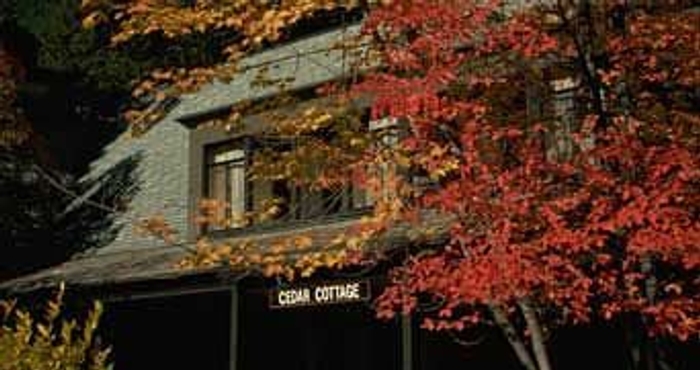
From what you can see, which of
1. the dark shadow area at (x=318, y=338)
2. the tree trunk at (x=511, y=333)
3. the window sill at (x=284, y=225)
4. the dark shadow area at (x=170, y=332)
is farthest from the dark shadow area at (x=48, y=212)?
the tree trunk at (x=511, y=333)

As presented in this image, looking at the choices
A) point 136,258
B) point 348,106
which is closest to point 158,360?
point 136,258

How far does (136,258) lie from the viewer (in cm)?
2217

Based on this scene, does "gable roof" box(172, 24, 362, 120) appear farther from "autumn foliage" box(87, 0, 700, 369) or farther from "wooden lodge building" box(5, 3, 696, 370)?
"autumn foliage" box(87, 0, 700, 369)

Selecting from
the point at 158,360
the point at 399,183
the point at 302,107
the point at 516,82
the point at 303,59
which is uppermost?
the point at 303,59

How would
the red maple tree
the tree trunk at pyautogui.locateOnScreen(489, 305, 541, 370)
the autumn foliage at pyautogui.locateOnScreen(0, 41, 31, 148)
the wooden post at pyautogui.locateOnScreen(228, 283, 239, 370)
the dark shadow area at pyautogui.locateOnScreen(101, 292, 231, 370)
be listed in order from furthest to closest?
the autumn foliage at pyautogui.locateOnScreen(0, 41, 31, 148), the dark shadow area at pyautogui.locateOnScreen(101, 292, 231, 370), the wooden post at pyautogui.locateOnScreen(228, 283, 239, 370), the tree trunk at pyautogui.locateOnScreen(489, 305, 541, 370), the red maple tree

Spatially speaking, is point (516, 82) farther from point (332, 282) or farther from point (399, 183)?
point (332, 282)


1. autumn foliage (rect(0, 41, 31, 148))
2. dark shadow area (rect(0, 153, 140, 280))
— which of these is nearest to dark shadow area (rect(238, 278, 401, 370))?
dark shadow area (rect(0, 153, 140, 280))

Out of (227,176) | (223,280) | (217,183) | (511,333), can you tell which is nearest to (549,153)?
(511,333)

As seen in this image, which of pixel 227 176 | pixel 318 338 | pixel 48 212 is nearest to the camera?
pixel 227 176

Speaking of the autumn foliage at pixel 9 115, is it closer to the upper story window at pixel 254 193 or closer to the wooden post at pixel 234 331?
the upper story window at pixel 254 193

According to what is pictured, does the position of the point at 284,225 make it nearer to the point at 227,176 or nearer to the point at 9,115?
the point at 227,176

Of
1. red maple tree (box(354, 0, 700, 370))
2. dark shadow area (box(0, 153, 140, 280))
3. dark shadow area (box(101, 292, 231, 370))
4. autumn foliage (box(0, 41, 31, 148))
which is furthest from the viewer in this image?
dark shadow area (box(0, 153, 140, 280))

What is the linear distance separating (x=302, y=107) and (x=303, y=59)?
2799mm

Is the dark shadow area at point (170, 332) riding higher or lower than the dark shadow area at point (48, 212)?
lower
